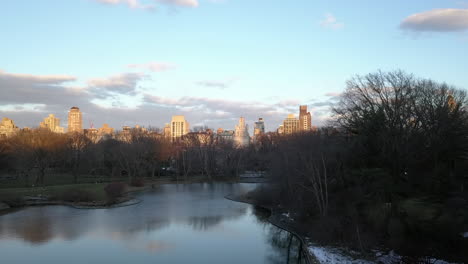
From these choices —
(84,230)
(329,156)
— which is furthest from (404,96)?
(84,230)

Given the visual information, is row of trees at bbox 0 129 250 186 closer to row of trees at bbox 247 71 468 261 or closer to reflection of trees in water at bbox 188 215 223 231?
reflection of trees in water at bbox 188 215 223 231

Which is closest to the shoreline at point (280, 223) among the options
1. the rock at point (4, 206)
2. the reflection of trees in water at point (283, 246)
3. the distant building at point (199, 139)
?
the reflection of trees in water at point (283, 246)

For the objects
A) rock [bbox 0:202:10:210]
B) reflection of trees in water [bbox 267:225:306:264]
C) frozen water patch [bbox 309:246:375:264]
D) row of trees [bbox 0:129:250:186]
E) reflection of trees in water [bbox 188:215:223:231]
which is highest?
row of trees [bbox 0:129:250:186]

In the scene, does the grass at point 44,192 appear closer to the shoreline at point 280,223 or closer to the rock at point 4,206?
the rock at point 4,206

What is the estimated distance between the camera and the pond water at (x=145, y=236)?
18.5 m

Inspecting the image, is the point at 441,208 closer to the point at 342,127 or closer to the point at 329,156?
the point at 329,156

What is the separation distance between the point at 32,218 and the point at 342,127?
2315 centimetres

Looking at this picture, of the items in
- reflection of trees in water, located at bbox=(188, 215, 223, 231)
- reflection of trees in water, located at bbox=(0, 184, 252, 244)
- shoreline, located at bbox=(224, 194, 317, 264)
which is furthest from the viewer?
reflection of trees in water, located at bbox=(188, 215, 223, 231)

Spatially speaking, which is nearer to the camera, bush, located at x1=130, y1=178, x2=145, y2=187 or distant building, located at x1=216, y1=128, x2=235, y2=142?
bush, located at x1=130, y1=178, x2=145, y2=187

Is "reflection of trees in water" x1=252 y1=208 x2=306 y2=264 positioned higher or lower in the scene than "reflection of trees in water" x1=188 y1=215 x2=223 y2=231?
lower

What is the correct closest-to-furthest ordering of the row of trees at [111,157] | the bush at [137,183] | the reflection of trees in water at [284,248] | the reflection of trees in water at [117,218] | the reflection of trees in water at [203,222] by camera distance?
1. the reflection of trees in water at [284,248]
2. the reflection of trees in water at [117,218]
3. the reflection of trees in water at [203,222]
4. the row of trees at [111,157]
5. the bush at [137,183]

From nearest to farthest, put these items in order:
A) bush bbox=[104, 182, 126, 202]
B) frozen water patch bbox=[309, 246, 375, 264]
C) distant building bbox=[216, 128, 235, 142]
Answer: frozen water patch bbox=[309, 246, 375, 264] → bush bbox=[104, 182, 126, 202] → distant building bbox=[216, 128, 235, 142]

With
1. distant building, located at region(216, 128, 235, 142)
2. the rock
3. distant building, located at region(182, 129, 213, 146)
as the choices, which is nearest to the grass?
the rock

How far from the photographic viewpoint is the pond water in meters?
18.5
